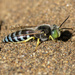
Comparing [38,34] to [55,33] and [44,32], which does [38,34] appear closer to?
[44,32]

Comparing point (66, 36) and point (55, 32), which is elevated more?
point (55, 32)

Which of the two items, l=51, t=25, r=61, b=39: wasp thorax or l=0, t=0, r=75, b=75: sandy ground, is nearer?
l=0, t=0, r=75, b=75: sandy ground

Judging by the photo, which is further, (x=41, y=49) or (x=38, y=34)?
(x=38, y=34)

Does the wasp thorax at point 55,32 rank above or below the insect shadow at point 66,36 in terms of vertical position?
above

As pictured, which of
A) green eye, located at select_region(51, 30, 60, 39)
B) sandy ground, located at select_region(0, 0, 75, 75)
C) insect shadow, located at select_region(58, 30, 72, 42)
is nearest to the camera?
sandy ground, located at select_region(0, 0, 75, 75)

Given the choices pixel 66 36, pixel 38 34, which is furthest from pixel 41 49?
pixel 66 36

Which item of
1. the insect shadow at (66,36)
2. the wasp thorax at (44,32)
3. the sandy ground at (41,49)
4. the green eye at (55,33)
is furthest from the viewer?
the insect shadow at (66,36)

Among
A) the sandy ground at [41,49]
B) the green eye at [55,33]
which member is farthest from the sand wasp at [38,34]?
the sandy ground at [41,49]

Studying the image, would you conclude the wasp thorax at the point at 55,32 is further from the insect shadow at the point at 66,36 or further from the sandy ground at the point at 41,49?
the insect shadow at the point at 66,36

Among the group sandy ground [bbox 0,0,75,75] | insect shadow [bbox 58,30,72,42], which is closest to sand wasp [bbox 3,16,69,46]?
sandy ground [bbox 0,0,75,75]

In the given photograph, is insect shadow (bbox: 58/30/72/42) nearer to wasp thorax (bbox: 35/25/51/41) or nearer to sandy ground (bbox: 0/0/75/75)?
sandy ground (bbox: 0/0/75/75)
